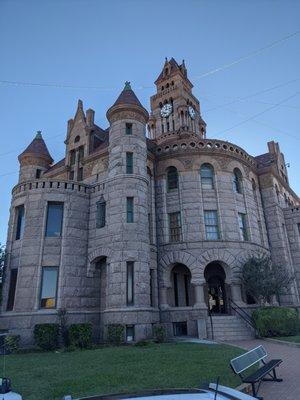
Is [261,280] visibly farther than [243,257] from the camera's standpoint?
No

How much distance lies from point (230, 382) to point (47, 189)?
56.8 ft

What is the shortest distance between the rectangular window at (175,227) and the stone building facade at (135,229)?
8 centimetres

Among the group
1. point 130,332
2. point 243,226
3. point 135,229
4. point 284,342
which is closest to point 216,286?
point 243,226

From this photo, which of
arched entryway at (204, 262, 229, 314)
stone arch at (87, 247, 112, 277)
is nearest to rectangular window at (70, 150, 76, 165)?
stone arch at (87, 247, 112, 277)

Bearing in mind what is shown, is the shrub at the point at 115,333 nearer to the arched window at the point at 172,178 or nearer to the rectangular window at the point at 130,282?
the rectangular window at the point at 130,282

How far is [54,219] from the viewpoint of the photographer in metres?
22.0

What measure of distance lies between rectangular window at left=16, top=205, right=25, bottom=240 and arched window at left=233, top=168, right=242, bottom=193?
16.4 metres

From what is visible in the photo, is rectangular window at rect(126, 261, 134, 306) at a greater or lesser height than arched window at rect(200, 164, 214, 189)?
lesser

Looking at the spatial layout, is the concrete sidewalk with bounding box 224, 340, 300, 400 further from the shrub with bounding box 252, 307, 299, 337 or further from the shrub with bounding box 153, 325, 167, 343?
→ the shrub with bounding box 153, 325, 167, 343

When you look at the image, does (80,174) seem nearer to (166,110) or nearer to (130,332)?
(130,332)

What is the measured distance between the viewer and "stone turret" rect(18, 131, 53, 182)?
29737 millimetres

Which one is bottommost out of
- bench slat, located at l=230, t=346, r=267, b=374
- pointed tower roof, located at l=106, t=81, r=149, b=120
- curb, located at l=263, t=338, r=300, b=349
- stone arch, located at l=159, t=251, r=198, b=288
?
curb, located at l=263, t=338, r=300, b=349

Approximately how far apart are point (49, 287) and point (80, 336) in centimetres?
400

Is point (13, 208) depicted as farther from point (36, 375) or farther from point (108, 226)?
point (36, 375)
